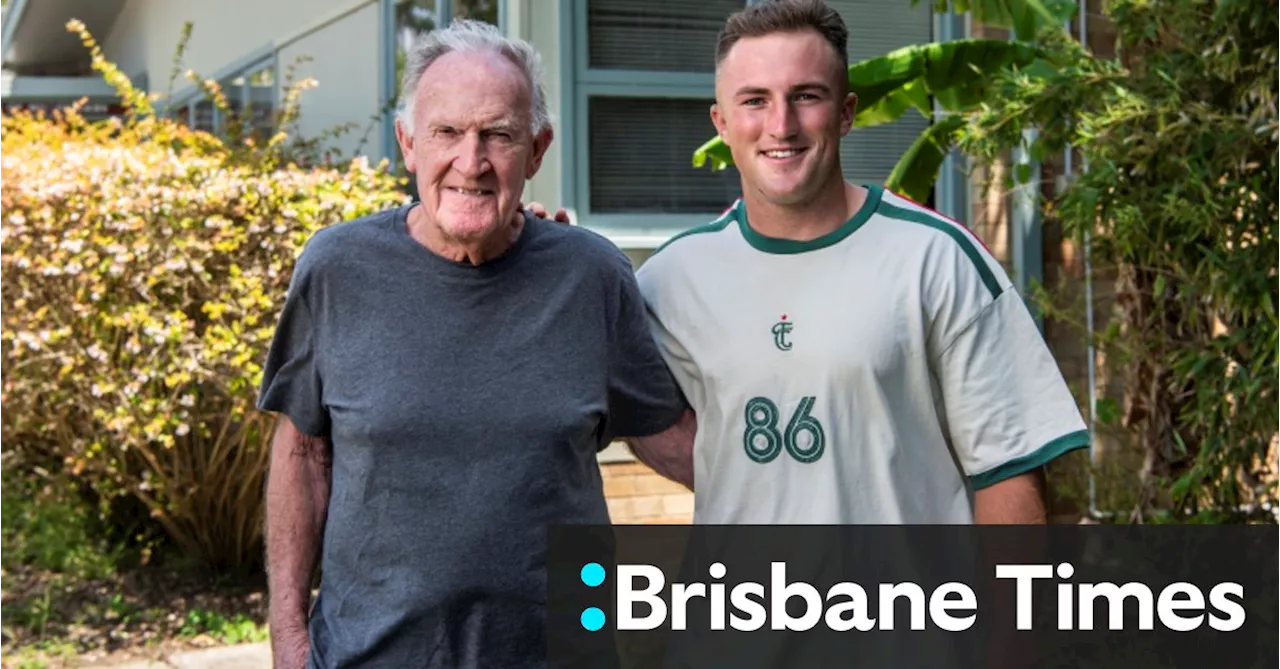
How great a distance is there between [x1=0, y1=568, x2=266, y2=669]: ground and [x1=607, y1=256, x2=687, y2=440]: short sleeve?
15.6 feet

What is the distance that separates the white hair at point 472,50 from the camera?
2953mm

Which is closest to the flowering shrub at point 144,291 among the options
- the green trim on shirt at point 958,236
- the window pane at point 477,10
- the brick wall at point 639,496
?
the window pane at point 477,10

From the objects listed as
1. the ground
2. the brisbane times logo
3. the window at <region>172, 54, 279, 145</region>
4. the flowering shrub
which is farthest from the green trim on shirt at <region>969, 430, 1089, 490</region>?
the window at <region>172, 54, 279, 145</region>

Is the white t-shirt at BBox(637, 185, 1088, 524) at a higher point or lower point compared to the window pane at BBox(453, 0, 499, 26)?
lower

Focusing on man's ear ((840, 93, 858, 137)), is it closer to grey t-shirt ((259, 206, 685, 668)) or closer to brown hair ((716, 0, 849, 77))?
brown hair ((716, 0, 849, 77))

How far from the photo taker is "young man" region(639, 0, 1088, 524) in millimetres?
2854

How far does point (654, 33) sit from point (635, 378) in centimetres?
531

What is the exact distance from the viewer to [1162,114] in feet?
19.4

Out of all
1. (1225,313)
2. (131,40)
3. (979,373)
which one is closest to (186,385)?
(1225,313)

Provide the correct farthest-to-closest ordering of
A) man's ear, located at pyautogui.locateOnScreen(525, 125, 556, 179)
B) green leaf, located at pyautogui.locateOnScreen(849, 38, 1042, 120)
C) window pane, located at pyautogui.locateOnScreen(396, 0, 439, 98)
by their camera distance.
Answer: window pane, located at pyautogui.locateOnScreen(396, 0, 439, 98), green leaf, located at pyautogui.locateOnScreen(849, 38, 1042, 120), man's ear, located at pyautogui.locateOnScreen(525, 125, 556, 179)

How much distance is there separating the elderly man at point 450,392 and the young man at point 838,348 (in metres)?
0.23

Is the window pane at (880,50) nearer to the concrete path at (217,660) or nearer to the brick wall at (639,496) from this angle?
the brick wall at (639,496)

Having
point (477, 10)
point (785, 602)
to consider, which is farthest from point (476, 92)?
point (477, 10)

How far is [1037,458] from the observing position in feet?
9.37
